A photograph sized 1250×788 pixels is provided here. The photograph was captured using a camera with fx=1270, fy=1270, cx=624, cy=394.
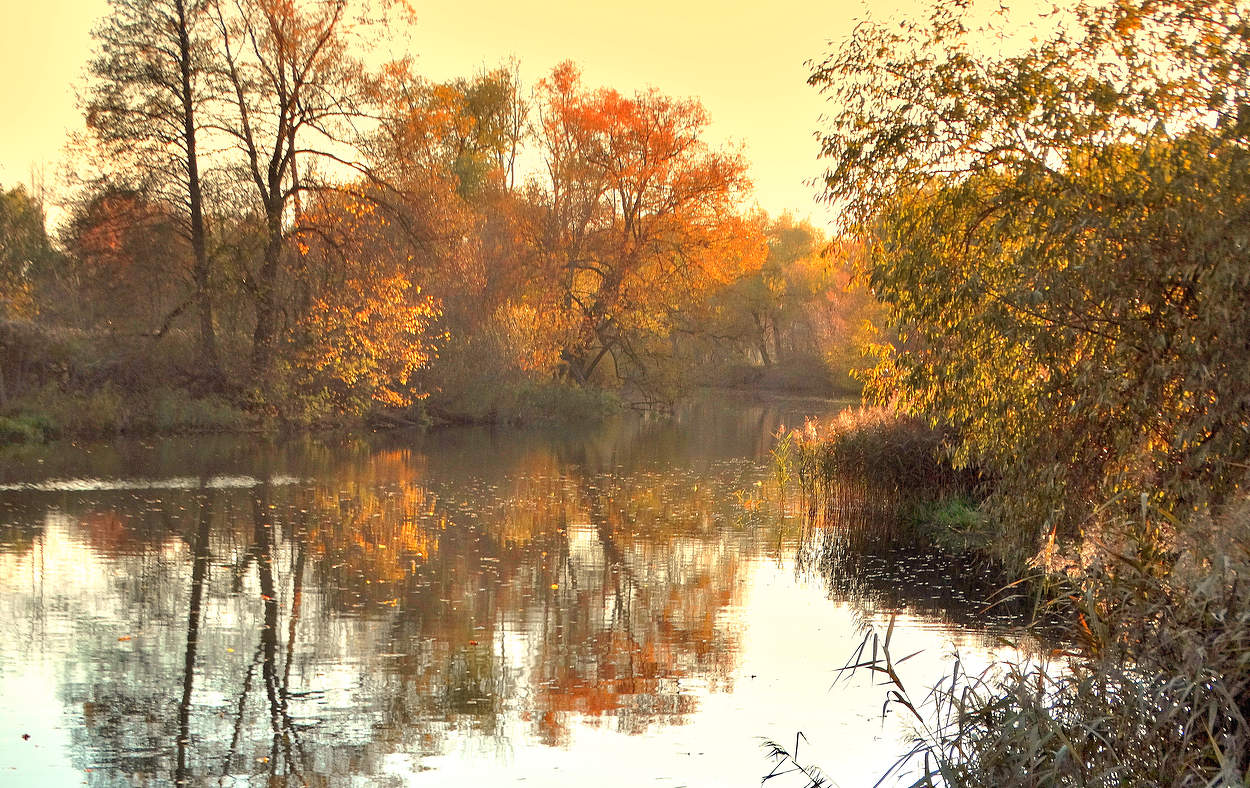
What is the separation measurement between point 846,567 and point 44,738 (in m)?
9.33

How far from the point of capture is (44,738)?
749 cm

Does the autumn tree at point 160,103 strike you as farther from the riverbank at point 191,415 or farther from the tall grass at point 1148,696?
the tall grass at point 1148,696

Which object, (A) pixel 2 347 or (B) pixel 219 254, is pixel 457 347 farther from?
(A) pixel 2 347

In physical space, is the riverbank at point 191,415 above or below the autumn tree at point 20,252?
below

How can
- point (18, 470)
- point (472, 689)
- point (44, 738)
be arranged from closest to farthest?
point (44, 738)
point (472, 689)
point (18, 470)

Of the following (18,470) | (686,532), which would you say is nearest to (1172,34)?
(686,532)

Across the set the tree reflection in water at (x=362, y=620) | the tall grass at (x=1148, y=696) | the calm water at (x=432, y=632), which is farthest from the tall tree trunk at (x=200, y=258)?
the tall grass at (x=1148, y=696)

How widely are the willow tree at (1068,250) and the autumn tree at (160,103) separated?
72.4 feet

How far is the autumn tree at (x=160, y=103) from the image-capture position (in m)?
29.6

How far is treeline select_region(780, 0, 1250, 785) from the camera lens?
4848 mm

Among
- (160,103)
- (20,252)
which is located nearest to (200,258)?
(160,103)

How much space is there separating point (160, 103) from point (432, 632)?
913 inches

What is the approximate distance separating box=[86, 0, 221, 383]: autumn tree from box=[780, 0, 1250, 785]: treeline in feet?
72.6

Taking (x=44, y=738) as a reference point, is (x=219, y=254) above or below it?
above
